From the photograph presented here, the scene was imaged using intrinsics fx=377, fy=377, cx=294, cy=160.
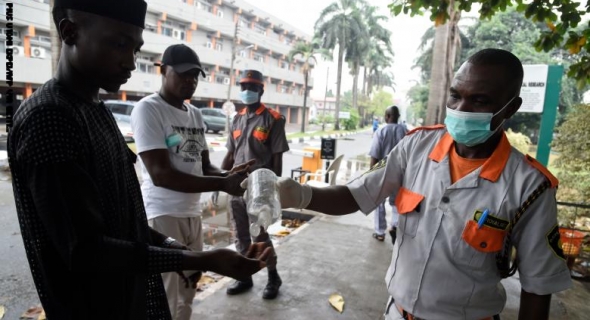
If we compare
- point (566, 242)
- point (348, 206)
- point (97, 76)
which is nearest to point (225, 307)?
point (348, 206)

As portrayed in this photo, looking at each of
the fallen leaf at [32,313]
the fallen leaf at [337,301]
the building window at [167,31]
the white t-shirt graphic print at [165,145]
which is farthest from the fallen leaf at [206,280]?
the building window at [167,31]

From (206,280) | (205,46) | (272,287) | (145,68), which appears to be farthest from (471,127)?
(205,46)

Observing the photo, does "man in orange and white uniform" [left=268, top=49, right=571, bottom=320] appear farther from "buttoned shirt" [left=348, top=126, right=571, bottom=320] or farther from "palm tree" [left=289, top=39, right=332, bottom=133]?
"palm tree" [left=289, top=39, right=332, bottom=133]

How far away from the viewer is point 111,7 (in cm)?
120

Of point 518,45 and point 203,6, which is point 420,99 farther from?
point 203,6

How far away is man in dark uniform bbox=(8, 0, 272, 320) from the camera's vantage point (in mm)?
1044

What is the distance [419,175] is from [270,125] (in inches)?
83.8

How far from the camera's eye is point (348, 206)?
180 cm

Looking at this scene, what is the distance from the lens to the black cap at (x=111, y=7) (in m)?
1.17

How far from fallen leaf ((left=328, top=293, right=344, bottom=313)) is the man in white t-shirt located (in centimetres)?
137

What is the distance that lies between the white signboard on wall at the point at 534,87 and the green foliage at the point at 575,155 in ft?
2.99

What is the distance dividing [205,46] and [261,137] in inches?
1110

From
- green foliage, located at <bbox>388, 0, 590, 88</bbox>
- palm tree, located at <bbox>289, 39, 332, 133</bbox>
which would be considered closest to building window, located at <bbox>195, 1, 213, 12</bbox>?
palm tree, located at <bbox>289, 39, 332, 133</bbox>

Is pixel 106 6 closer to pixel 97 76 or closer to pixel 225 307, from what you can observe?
pixel 97 76
